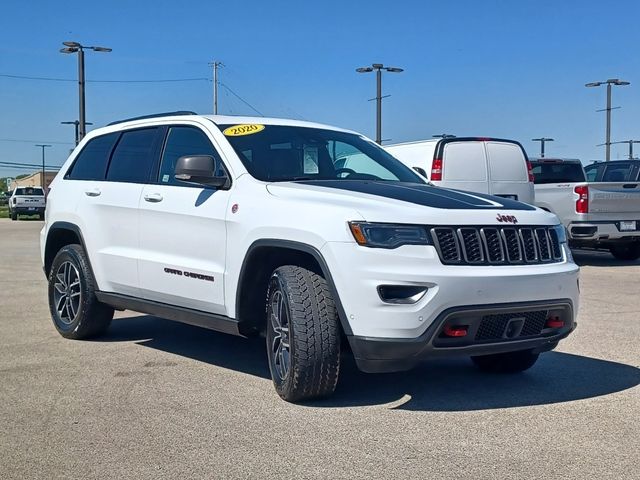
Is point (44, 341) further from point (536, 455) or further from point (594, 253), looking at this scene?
point (594, 253)

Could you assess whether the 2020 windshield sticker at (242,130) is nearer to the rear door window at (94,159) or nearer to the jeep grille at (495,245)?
the rear door window at (94,159)

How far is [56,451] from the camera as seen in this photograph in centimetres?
416

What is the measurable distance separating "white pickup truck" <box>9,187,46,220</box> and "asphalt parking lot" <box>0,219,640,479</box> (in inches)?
1424

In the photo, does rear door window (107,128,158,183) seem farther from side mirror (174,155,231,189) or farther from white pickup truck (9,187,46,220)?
white pickup truck (9,187,46,220)

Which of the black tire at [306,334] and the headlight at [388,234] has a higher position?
the headlight at [388,234]

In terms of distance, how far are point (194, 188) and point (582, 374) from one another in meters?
3.11

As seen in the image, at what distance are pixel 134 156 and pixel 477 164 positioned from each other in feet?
25.6

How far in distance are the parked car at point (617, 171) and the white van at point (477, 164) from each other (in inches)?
162

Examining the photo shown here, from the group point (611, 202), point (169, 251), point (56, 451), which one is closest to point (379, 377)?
point (169, 251)

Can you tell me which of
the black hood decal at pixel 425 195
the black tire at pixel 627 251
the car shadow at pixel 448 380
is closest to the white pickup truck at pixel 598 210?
the black tire at pixel 627 251

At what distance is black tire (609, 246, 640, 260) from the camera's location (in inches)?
603

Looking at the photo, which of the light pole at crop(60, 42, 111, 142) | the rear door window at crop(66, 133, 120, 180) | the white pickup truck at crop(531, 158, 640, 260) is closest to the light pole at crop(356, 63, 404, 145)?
the light pole at crop(60, 42, 111, 142)

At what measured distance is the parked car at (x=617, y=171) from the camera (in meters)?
16.6

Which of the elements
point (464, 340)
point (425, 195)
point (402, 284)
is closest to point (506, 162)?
point (425, 195)
